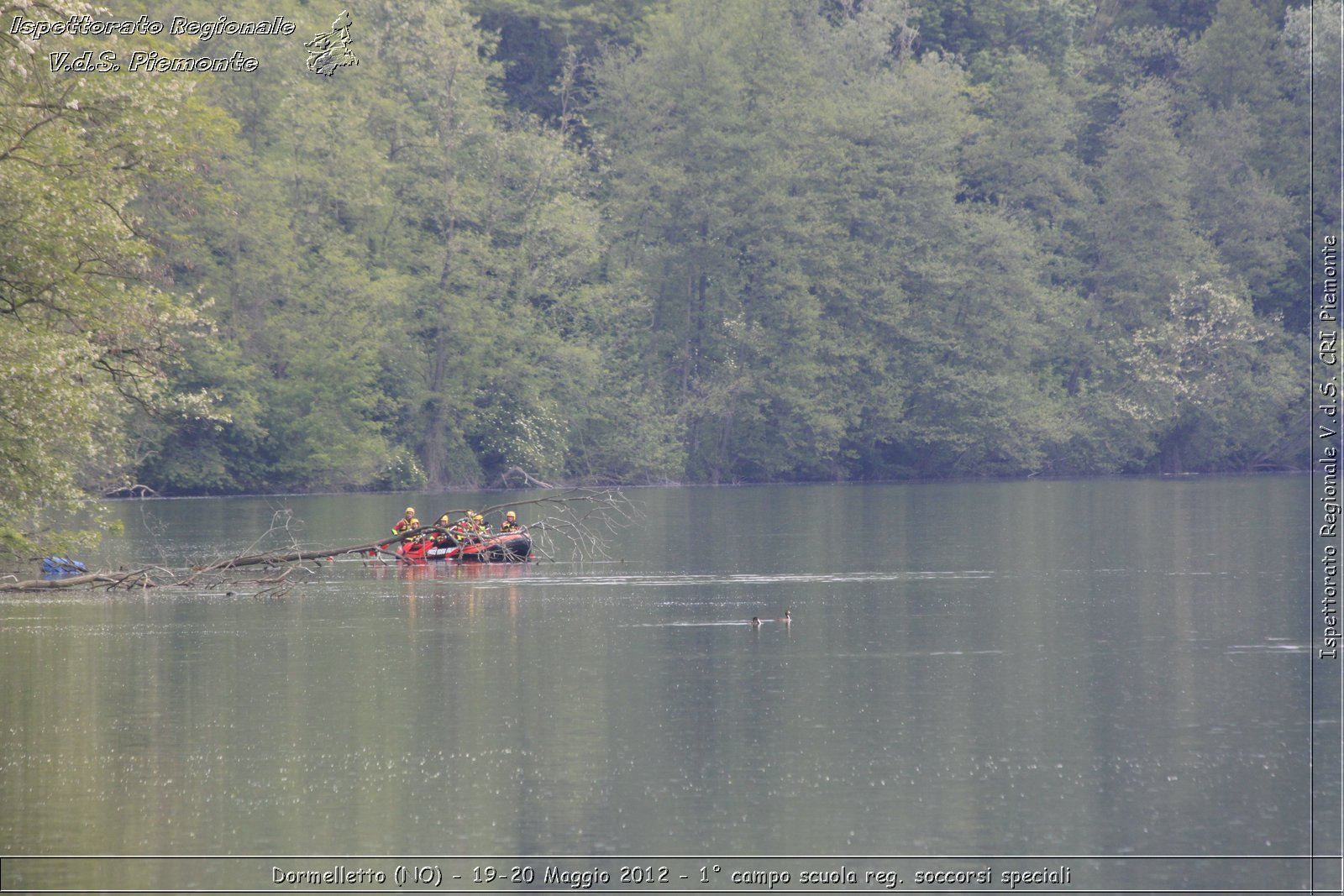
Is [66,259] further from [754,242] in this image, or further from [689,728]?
[754,242]

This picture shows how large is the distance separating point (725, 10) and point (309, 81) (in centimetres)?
1995

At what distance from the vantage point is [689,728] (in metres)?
18.6

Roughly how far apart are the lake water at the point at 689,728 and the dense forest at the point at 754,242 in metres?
34.8

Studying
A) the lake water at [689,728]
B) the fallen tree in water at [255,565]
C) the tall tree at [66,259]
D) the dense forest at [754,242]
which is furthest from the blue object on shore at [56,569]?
the dense forest at [754,242]

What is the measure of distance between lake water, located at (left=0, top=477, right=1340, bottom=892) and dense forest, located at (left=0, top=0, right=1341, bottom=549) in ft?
114

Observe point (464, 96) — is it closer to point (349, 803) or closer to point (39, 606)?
point (39, 606)

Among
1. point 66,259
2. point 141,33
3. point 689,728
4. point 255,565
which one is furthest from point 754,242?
point 689,728

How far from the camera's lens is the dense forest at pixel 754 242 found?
225ft

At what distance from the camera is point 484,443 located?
74.4 metres

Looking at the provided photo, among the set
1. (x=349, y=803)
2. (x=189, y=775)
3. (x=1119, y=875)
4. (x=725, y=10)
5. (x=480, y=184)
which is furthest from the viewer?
(x=725, y=10)

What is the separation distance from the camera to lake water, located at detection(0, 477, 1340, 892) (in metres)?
14.1

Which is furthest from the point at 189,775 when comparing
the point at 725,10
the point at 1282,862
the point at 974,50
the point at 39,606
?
the point at 974,50

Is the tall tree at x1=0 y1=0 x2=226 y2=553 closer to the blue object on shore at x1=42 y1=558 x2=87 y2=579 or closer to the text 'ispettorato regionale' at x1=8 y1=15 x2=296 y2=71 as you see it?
the text 'ispettorato regionale' at x1=8 y1=15 x2=296 y2=71

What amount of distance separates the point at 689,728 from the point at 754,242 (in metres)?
63.8
